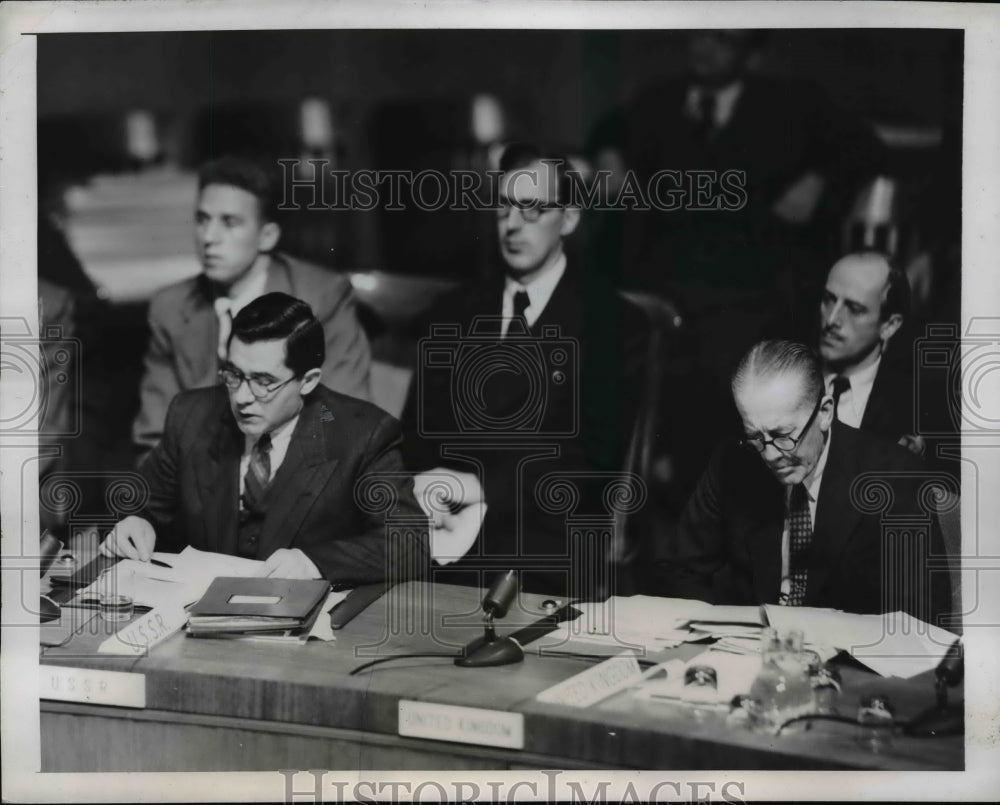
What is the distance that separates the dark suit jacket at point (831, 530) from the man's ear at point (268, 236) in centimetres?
147

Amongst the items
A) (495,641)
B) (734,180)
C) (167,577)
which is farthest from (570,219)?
(167,577)

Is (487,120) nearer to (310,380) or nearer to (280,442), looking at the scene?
(310,380)

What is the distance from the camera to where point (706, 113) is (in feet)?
10.3

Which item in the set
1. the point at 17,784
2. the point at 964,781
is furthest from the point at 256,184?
the point at 964,781

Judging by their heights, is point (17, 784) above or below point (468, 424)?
below

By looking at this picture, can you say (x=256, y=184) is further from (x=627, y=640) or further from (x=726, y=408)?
(x=627, y=640)

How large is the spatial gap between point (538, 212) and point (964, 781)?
6.96 ft

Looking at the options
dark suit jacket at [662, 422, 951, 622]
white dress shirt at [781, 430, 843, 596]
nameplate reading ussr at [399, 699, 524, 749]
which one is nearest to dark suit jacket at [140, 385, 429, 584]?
nameplate reading ussr at [399, 699, 524, 749]

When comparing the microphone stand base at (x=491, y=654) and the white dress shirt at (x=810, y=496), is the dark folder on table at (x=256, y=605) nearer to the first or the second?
the microphone stand base at (x=491, y=654)

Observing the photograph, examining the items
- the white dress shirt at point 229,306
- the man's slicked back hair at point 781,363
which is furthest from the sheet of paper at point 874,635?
the white dress shirt at point 229,306

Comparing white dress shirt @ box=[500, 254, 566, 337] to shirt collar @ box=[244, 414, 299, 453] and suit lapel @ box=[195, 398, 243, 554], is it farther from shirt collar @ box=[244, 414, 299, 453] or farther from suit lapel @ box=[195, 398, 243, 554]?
suit lapel @ box=[195, 398, 243, 554]

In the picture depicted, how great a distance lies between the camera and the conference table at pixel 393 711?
2992 millimetres

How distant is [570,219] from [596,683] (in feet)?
4.44

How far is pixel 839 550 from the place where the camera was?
3.15m
